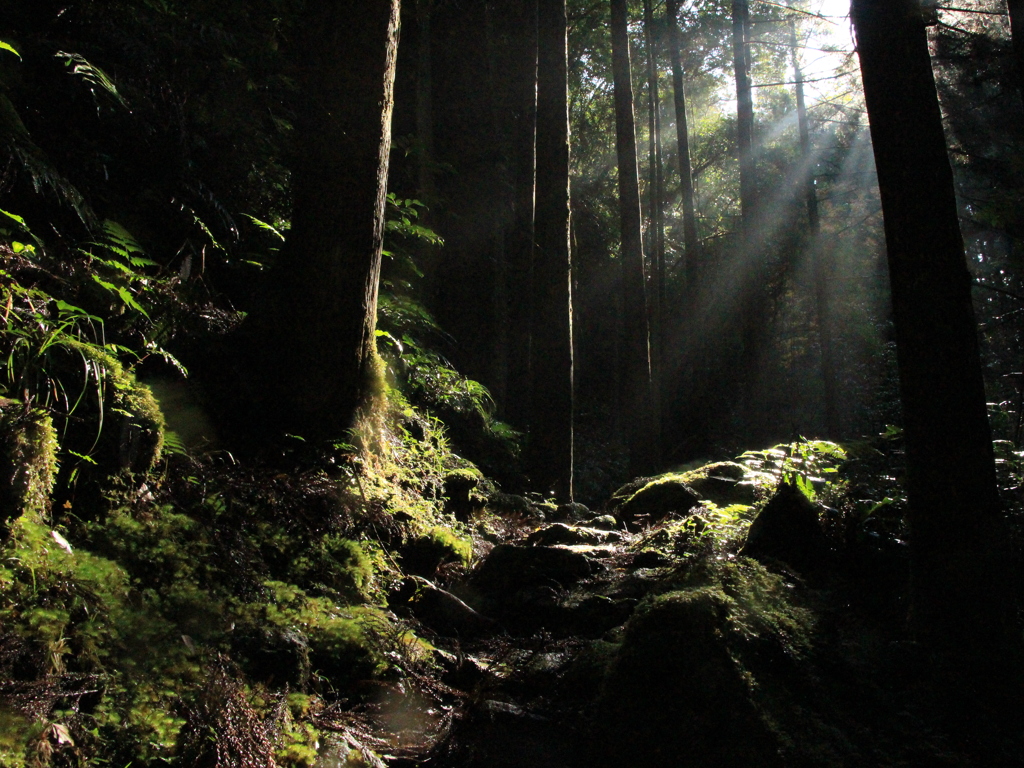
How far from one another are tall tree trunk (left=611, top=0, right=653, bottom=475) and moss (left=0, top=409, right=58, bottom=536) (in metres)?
11.3

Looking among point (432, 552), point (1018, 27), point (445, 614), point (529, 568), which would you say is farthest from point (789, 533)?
point (1018, 27)

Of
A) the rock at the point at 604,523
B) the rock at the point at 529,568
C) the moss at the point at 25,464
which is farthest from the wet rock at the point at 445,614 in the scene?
the rock at the point at 604,523

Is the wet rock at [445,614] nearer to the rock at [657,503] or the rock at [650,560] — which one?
the rock at [650,560]

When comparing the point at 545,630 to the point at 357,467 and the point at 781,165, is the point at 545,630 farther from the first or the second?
the point at 781,165

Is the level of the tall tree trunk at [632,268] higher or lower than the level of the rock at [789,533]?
higher

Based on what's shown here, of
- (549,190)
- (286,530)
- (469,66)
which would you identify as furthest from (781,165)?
(286,530)

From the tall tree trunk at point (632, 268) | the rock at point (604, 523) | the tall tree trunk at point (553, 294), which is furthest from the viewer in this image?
the tall tree trunk at point (632, 268)

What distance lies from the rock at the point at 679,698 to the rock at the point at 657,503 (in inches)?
144

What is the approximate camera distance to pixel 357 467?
4438mm

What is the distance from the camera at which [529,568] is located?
467cm

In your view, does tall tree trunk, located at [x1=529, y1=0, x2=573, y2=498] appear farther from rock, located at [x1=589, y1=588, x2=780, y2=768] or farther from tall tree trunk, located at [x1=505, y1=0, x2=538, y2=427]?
rock, located at [x1=589, y1=588, x2=780, y2=768]

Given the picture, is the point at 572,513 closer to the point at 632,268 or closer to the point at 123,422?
the point at 123,422

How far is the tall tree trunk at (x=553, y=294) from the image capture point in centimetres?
951

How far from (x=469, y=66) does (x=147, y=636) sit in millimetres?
14541
